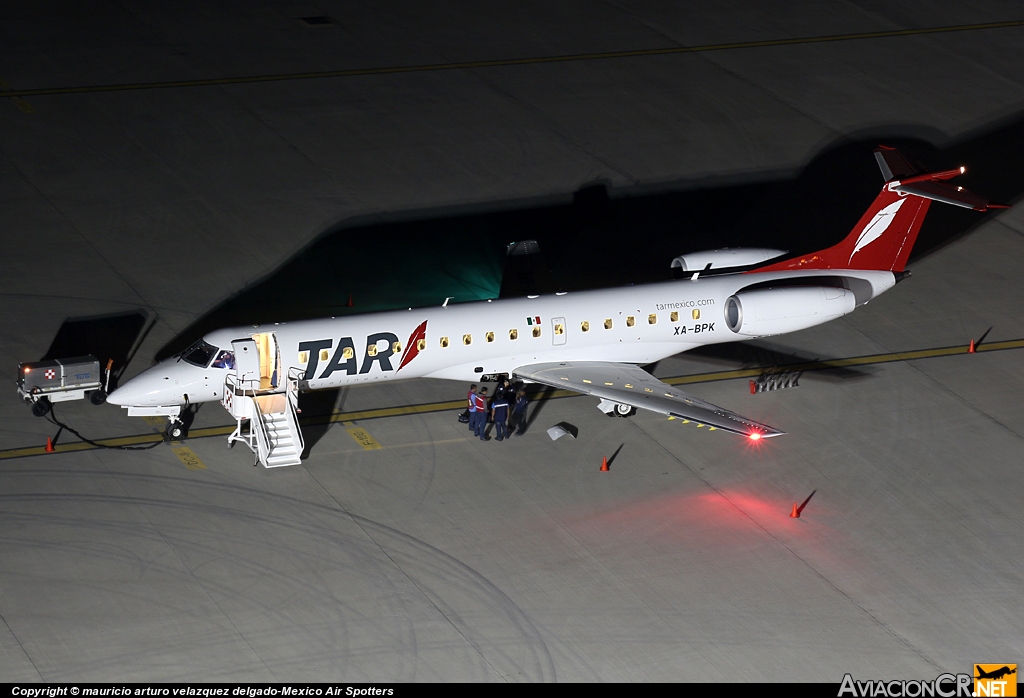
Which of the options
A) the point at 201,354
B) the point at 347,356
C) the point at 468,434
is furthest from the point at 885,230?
the point at 201,354

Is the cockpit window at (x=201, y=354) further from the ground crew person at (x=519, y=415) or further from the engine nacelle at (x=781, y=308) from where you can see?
the engine nacelle at (x=781, y=308)

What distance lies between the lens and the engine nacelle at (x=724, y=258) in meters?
35.9

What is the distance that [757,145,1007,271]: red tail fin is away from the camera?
117ft

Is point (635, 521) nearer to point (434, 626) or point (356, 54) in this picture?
point (434, 626)

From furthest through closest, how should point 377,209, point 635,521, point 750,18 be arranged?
1. point 750,18
2. point 377,209
3. point 635,521

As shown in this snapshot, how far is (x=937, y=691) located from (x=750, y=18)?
37163 mm

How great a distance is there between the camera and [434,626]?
1049 inches

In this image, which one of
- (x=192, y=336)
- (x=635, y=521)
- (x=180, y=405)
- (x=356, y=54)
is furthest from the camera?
(x=356, y=54)

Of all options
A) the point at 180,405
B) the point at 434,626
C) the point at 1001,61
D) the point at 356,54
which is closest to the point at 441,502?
the point at 434,626

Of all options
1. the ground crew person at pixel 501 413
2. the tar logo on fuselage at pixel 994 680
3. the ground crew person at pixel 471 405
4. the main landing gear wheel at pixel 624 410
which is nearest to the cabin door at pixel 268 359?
the ground crew person at pixel 471 405

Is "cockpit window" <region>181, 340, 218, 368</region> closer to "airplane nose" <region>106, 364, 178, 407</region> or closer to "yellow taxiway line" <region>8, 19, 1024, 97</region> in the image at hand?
"airplane nose" <region>106, 364, 178, 407</region>

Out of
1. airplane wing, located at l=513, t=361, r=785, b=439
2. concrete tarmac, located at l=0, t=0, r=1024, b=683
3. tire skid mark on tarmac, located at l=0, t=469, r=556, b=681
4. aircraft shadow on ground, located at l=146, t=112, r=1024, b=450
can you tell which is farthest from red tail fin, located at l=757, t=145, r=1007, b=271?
tire skid mark on tarmac, located at l=0, t=469, r=556, b=681

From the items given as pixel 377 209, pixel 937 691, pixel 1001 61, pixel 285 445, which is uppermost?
pixel 1001 61

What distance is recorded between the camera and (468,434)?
32812 millimetres
